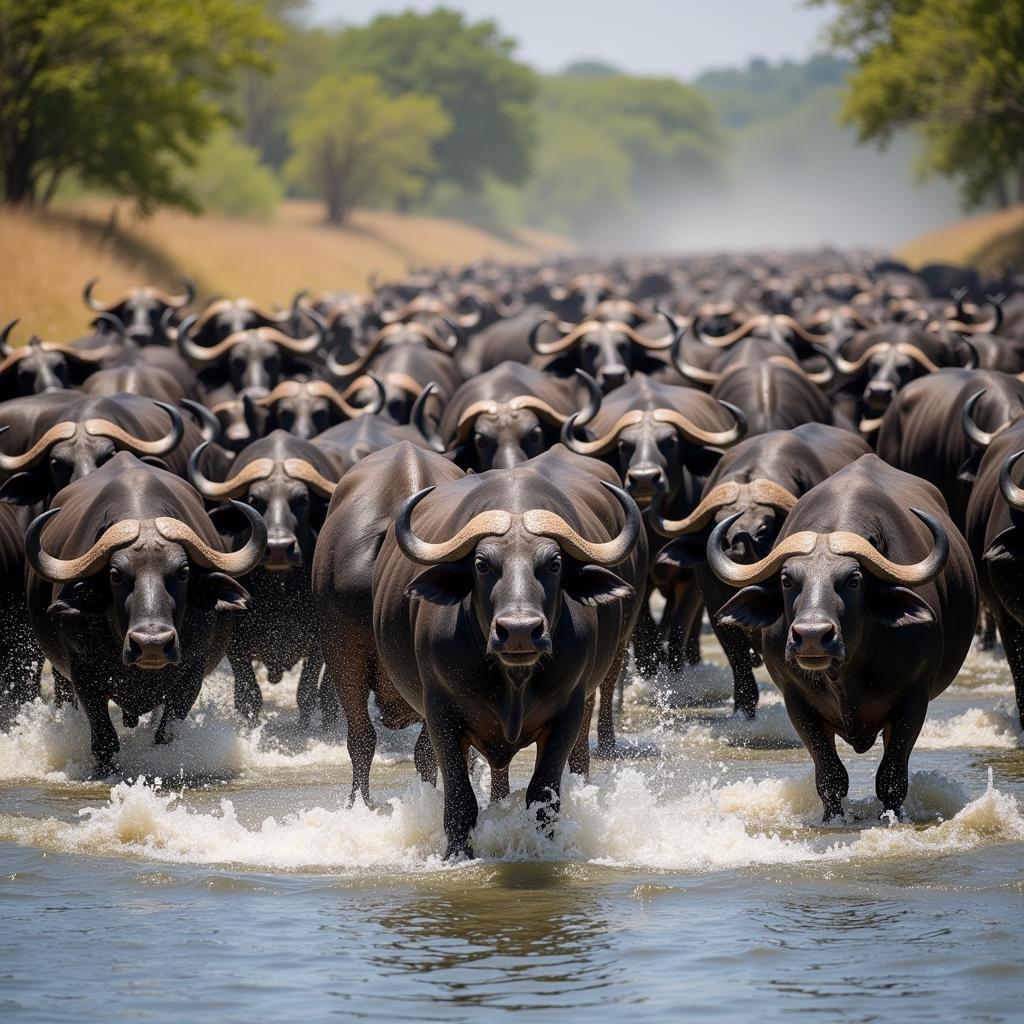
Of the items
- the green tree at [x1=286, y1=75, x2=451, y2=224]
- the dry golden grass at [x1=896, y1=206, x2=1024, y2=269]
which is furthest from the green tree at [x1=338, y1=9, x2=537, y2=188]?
the dry golden grass at [x1=896, y1=206, x2=1024, y2=269]

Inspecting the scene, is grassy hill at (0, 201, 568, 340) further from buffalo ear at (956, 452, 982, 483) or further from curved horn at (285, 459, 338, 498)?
buffalo ear at (956, 452, 982, 483)

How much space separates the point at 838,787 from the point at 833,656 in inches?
38.9

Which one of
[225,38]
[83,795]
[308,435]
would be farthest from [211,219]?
[83,795]

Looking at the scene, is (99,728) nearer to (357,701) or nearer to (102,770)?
(102,770)

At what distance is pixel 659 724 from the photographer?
11.6m

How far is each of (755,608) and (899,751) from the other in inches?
33.1

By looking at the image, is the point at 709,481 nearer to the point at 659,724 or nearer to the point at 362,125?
the point at 659,724

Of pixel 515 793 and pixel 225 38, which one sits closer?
pixel 515 793

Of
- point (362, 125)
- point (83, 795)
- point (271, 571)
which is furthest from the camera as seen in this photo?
point (362, 125)

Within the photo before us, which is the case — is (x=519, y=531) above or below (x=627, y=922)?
above

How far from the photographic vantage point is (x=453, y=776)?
786cm

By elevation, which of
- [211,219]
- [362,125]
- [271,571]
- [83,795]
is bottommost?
[83,795]

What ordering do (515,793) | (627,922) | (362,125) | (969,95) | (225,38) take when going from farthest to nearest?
(362,125) < (969,95) < (225,38) < (515,793) < (627,922)

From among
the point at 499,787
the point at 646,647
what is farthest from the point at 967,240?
the point at 499,787
